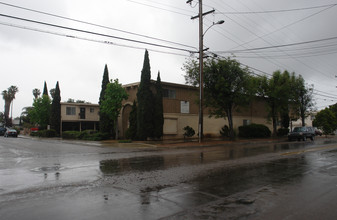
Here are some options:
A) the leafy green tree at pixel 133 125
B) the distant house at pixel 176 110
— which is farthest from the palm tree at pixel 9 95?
the leafy green tree at pixel 133 125

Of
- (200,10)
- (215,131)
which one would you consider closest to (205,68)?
(200,10)

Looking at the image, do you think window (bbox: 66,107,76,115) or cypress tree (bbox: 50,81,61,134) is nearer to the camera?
cypress tree (bbox: 50,81,61,134)

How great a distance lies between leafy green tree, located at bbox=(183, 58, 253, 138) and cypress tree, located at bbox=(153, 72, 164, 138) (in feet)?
10.3

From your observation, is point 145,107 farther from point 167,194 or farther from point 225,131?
point 167,194

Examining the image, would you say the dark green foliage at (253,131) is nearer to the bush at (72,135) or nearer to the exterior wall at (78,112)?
the bush at (72,135)

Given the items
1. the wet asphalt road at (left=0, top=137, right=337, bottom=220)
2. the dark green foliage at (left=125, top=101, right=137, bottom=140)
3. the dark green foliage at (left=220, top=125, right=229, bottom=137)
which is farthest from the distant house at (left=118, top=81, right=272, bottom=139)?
the wet asphalt road at (left=0, top=137, right=337, bottom=220)

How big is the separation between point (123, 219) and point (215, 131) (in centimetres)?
3142

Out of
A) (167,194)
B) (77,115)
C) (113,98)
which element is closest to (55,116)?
(77,115)

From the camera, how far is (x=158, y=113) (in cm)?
2669

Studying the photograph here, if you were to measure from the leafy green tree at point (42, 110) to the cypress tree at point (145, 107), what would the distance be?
2350cm

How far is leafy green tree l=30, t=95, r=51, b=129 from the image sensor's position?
4205 centimetres

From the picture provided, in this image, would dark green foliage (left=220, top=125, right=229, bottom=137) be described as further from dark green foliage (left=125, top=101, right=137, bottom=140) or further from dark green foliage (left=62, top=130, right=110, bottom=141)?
dark green foliage (left=62, top=130, right=110, bottom=141)

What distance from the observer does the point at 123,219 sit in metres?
4.36

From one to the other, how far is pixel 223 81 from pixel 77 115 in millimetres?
27435
